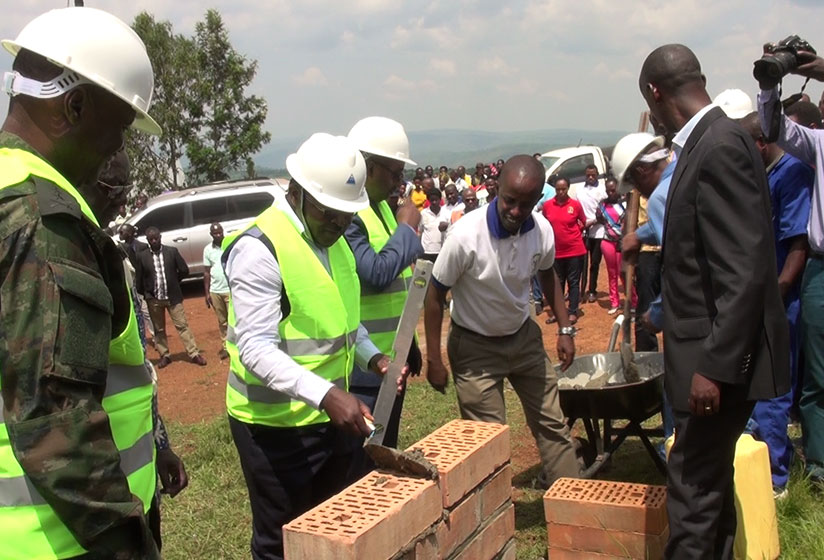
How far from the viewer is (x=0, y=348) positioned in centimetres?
144

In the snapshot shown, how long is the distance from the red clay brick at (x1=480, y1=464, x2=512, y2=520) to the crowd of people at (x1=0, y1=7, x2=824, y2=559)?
0.54 m

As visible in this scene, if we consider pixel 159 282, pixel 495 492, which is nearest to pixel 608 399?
pixel 495 492

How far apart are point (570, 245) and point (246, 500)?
699 cm

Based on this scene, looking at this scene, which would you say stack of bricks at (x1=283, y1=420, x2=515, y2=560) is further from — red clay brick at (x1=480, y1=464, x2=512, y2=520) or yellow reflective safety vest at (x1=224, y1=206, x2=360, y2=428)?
yellow reflective safety vest at (x1=224, y1=206, x2=360, y2=428)

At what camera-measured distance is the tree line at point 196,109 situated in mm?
26078

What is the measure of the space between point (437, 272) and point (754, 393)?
5.94ft

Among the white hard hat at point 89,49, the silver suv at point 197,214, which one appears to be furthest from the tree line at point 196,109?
the white hard hat at point 89,49

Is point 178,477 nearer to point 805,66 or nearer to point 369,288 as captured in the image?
point 369,288

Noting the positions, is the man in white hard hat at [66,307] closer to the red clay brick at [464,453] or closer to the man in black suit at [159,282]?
the red clay brick at [464,453]

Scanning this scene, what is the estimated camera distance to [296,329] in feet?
9.39

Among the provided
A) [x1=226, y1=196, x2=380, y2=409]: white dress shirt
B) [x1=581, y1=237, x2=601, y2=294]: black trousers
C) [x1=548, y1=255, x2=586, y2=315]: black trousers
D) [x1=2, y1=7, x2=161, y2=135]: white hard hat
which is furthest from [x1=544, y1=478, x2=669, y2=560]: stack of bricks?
[x1=581, y1=237, x2=601, y2=294]: black trousers

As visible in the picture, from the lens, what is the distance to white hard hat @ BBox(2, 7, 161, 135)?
1.59m

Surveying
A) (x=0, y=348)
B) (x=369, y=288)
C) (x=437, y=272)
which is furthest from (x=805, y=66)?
(x=0, y=348)

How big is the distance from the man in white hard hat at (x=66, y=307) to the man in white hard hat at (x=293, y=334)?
36.0 inches
